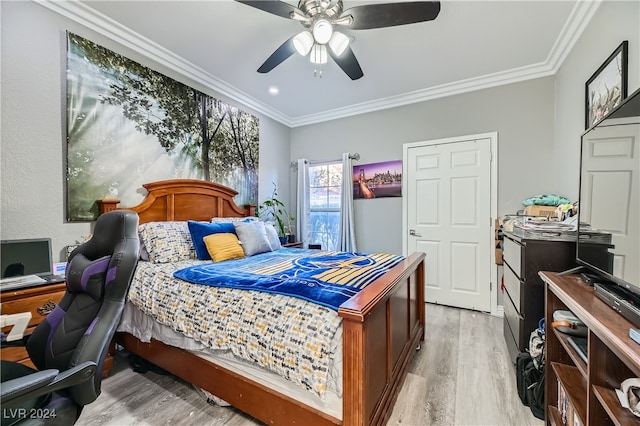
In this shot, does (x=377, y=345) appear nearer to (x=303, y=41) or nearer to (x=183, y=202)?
(x=303, y=41)

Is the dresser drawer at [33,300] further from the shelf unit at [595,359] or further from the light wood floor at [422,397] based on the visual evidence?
the shelf unit at [595,359]

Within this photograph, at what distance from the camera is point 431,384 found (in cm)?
189

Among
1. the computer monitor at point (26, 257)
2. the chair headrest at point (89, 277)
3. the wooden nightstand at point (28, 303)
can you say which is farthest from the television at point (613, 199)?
the computer monitor at point (26, 257)

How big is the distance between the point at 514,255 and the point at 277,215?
324 cm

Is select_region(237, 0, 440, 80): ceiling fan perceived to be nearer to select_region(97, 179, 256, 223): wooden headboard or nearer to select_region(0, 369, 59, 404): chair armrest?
select_region(97, 179, 256, 223): wooden headboard

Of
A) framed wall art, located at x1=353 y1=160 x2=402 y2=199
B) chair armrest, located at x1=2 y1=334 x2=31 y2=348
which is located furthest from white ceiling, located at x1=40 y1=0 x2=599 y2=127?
chair armrest, located at x1=2 y1=334 x2=31 y2=348

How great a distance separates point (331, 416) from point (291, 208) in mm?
3636

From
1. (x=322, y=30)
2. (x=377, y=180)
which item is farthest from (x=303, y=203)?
(x=322, y=30)

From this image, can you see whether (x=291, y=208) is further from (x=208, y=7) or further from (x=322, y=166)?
(x=208, y=7)

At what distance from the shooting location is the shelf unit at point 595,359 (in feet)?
2.56

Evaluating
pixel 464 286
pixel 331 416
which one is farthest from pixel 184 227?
pixel 464 286

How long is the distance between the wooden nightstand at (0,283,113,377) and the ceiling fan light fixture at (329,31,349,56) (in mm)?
2470

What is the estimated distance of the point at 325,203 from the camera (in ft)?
14.4

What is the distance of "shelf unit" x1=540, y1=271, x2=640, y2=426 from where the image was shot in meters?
0.78
